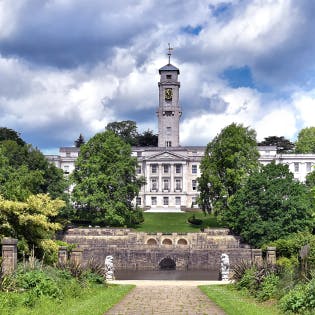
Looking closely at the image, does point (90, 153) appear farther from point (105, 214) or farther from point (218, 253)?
point (218, 253)

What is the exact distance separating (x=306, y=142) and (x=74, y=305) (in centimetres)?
9895

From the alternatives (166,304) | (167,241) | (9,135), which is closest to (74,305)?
(166,304)

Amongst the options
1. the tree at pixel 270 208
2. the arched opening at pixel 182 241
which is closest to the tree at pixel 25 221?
the tree at pixel 270 208

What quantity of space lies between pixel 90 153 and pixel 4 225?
4154cm

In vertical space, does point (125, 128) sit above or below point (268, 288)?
above

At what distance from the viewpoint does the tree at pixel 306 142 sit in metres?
110

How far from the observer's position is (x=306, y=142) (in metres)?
110

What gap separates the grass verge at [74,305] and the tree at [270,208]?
1171 inches

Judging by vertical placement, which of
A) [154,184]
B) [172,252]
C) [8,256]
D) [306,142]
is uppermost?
[306,142]

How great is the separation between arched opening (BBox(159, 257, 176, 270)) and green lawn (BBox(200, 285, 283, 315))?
29408 millimetres

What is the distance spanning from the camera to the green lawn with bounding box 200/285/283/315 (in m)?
15.8

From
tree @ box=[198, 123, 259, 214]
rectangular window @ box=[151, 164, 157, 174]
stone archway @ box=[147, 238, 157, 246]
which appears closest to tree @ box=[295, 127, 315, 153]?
rectangular window @ box=[151, 164, 157, 174]

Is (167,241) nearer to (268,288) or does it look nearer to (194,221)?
(194,221)

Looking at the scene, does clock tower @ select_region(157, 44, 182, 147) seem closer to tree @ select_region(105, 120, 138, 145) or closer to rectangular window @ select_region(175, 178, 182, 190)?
rectangular window @ select_region(175, 178, 182, 190)
